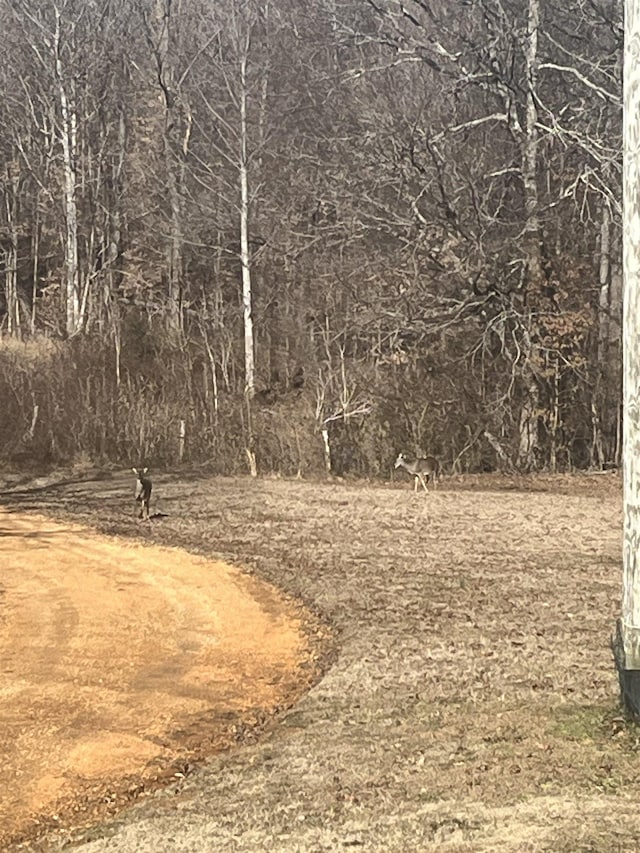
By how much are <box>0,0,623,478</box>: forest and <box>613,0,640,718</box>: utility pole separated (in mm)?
12421

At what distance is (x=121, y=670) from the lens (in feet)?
24.4

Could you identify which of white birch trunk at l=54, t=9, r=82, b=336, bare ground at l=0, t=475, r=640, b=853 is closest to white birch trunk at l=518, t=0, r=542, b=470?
bare ground at l=0, t=475, r=640, b=853

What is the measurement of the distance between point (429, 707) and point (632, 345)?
253 cm

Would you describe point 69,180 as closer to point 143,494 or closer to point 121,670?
point 143,494

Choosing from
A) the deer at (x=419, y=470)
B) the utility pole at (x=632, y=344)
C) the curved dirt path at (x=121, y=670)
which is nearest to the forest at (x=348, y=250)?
the deer at (x=419, y=470)

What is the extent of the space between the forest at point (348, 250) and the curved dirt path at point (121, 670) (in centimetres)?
810

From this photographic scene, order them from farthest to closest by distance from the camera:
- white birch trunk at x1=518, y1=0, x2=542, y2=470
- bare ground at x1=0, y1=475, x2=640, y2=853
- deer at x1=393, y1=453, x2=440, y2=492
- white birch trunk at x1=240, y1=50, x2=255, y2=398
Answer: white birch trunk at x1=240, y1=50, x2=255, y2=398 < white birch trunk at x1=518, y1=0, x2=542, y2=470 < deer at x1=393, y1=453, x2=440, y2=492 < bare ground at x1=0, y1=475, x2=640, y2=853

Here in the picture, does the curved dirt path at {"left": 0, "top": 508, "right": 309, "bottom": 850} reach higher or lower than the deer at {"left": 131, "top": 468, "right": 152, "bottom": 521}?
lower

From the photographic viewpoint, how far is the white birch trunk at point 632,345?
4609 millimetres

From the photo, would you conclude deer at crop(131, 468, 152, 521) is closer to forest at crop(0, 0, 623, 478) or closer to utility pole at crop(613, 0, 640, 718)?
forest at crop(0, 0, 623, 478)

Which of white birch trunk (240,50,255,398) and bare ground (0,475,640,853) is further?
white birch trunk (240,50,255,398)

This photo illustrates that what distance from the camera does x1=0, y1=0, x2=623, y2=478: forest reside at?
1928 cm

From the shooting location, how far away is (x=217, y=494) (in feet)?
51.4

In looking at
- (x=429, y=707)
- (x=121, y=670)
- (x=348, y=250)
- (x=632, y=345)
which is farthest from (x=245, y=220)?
(x=632, y=345)
